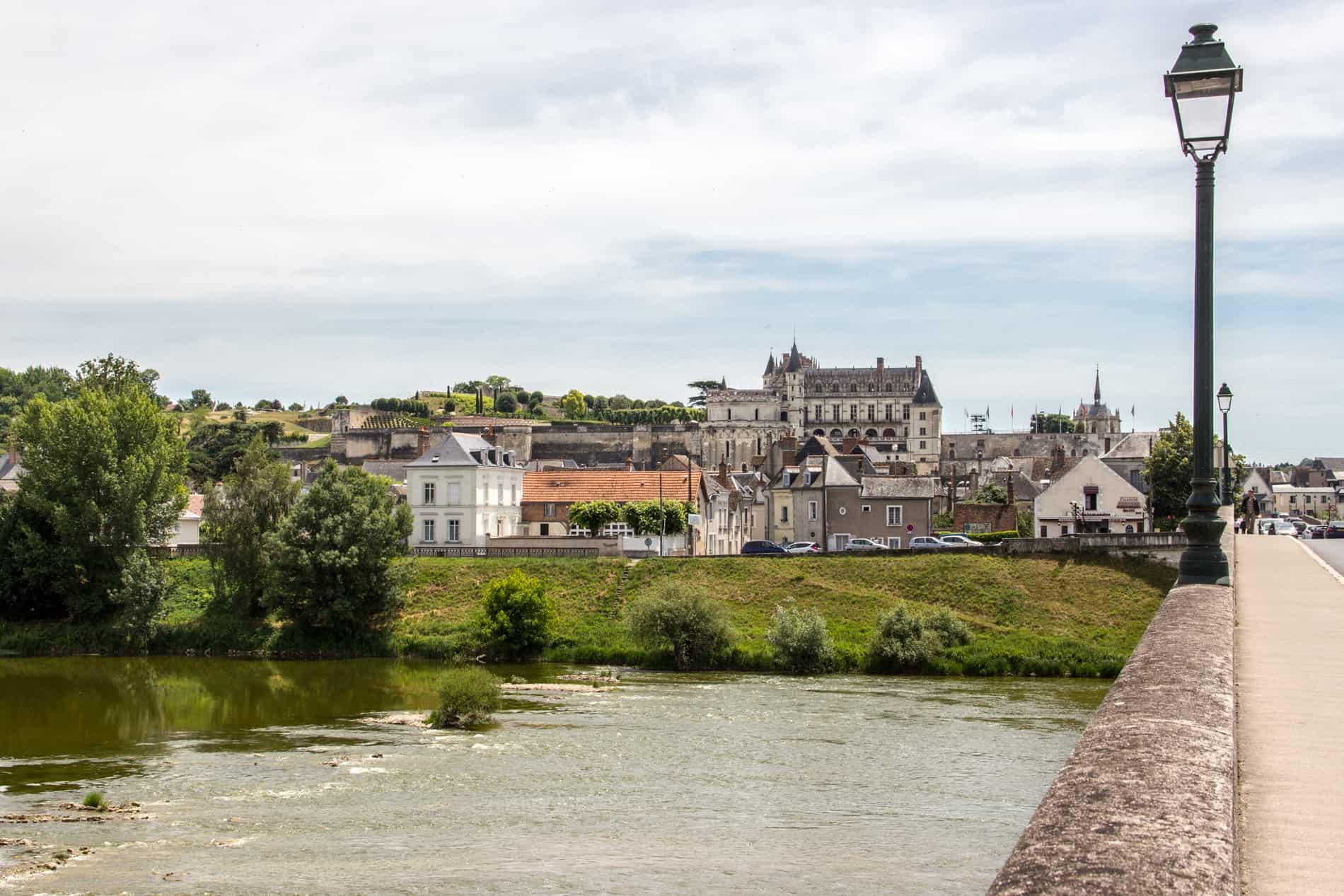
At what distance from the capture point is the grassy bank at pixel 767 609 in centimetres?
3475

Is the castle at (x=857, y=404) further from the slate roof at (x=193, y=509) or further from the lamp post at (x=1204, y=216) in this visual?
the lamp post at (x=1204, y=216)

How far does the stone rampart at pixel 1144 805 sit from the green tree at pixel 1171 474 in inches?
1810

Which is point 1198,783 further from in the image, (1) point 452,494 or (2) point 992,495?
(2) point 992,495

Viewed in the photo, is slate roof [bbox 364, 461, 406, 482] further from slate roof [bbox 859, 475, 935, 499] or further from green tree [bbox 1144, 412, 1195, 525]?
green tree [bbox 1144, 412, 1195, 525]

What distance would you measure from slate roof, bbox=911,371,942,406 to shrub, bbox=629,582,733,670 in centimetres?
8479

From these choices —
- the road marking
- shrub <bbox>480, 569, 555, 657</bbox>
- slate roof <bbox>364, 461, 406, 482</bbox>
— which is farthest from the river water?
slate roof <bbox>364, 461, 406, 482</bbox>

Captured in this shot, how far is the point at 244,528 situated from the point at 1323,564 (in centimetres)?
3082

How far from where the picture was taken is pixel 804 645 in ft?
110

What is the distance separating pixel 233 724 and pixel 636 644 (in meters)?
12.4

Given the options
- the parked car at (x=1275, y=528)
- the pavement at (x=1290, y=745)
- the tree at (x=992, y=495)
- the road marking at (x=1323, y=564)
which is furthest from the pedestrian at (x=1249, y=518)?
the pavement at (x=1290, y=745)

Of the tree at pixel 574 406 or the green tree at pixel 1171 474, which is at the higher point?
the tree at pixel 574 406

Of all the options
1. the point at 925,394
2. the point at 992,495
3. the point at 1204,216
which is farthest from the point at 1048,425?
the point at 1204,216

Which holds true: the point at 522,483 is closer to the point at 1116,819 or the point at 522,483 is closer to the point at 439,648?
the point at 439,648

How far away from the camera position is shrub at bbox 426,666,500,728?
2608 centimetres
